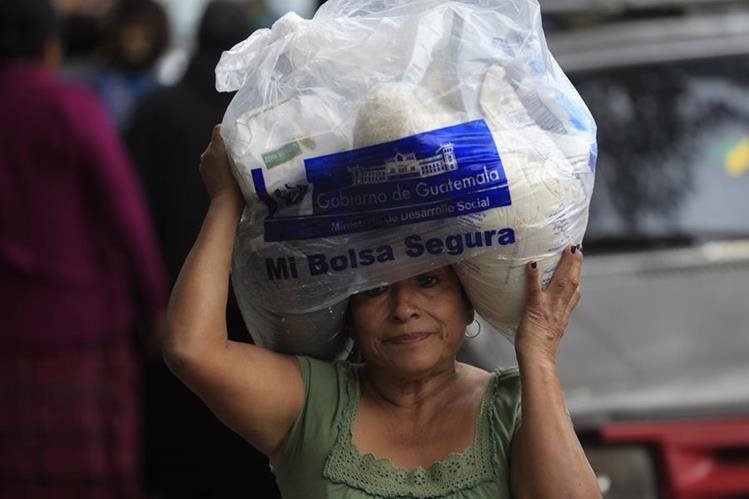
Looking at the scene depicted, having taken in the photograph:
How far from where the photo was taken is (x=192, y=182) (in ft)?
20.2

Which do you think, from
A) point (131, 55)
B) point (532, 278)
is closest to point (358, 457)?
point (532, 278)

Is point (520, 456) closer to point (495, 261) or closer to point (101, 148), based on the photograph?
point (495, 261)

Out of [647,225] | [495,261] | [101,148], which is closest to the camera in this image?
[495,261]

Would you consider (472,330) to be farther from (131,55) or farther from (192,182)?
(131,55)

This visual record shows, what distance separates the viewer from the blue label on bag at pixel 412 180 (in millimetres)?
2740

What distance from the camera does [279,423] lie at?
2975 millimetres

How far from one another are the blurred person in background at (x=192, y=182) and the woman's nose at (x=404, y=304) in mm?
3122

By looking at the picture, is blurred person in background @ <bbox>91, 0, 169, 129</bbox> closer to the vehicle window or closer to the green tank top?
the vehicle window

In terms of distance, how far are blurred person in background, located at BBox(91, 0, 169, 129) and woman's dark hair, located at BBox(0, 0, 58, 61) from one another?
1990mm

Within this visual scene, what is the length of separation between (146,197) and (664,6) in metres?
1.98

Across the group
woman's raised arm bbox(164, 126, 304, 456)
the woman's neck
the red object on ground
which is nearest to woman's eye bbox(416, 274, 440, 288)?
the woman's neck

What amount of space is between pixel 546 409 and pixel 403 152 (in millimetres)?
479

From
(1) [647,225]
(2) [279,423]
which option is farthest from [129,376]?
(2) [279,423]

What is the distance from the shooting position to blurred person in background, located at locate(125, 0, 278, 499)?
6.17 meters
